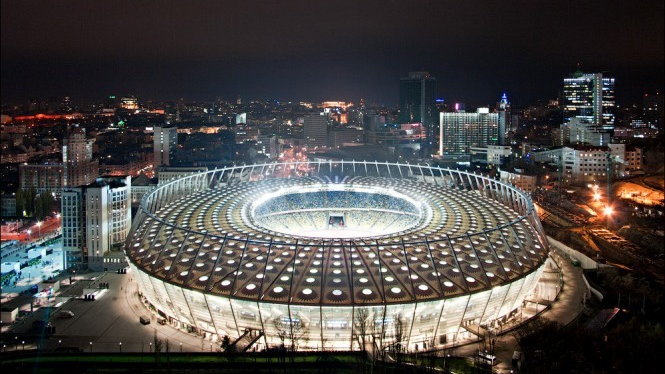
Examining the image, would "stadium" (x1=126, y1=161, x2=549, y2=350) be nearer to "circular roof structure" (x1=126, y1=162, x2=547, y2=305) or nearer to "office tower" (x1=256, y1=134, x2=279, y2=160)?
"circular roof structure" (x1=126, y1=162, x2=547, y2=305)

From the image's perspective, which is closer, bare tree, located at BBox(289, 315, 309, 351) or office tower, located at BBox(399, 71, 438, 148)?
bare tree, located at BBox(289, 315, 309, 351)

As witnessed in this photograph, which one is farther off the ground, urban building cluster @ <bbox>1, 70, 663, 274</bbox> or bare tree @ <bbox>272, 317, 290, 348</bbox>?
urban building cluster @ <bbox>1, 70, 663, 274</bbox>

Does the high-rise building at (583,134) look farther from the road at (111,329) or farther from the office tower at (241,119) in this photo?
the road at (111,329)

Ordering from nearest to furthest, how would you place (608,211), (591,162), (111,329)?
(111,329) → (608,211) → (591,162)

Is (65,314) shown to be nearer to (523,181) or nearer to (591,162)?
Answer: (523,181)

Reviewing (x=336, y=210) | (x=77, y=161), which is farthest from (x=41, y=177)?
(x=336, y=210)

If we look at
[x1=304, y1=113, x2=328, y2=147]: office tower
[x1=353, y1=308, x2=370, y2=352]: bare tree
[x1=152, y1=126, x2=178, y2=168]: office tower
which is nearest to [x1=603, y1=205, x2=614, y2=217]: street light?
[x1=353, y1=308, x2=370, y2=352]: bare tree
